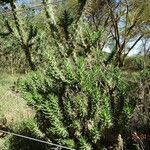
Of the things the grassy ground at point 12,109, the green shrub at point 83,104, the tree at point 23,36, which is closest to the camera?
the green shrub at point 83,104

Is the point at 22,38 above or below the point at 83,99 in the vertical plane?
above

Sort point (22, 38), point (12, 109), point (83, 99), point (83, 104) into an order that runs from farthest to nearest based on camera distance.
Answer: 1. point (12, 109)
2. point (22, 38)
3. point (83, 99)
4. point (83, 104)

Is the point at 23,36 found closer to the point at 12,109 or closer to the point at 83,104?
the point at 12,109

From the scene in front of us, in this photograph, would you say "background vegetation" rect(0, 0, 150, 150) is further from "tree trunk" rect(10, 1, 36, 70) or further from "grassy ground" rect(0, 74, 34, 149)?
"grassy ground" rect(0, 74, 34, 149)

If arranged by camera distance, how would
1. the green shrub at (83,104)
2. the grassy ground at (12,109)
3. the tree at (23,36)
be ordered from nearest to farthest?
the green shrub at (83,104)
the tree at (23,36)
the grassy ground at (12,109)

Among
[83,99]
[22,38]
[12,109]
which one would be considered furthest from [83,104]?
[12,109]

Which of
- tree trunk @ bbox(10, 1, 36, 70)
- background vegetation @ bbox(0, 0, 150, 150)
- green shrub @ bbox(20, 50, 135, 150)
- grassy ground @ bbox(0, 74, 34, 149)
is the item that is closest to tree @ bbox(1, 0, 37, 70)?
tree trunk @ bbox(10, 1, 36, 70)

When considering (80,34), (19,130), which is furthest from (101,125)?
(19,130)

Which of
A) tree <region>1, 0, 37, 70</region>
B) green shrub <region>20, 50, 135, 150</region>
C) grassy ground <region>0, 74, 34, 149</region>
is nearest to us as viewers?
green shrub <region>20, 50, 135, 150</region>

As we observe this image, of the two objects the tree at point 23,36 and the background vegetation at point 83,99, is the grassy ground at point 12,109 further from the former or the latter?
the background vegetation at point 83,99

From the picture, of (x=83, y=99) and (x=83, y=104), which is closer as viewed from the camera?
(x=83, y=104)

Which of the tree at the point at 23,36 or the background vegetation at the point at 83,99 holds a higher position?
the tree at the point at 23,36

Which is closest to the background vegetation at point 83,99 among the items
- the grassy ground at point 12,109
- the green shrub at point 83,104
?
the green shrub at point 83,104

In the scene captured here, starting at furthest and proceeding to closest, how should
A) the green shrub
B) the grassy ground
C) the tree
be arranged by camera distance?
the grassy ground < the tree < the green shrub
